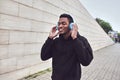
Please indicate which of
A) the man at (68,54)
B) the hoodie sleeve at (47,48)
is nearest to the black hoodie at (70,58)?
the man at (68,54)

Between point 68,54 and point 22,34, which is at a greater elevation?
point 22,34

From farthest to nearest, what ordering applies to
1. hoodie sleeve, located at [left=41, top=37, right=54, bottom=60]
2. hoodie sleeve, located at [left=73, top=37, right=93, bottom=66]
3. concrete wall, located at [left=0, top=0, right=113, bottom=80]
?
1. concrete wall, located at [left=0, top=0, right=113, bottom=80]
2. hoodie sleeve, located at [left=41, top=37, right=54, bottom=60]
3. hoodie sleeve, located at [left=73, top=37, right=93, bottom=66]

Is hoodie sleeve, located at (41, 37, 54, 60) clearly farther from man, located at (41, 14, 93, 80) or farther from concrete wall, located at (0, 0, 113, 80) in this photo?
concrete wall, located at (0, 0, 113, 80)

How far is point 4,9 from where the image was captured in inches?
224

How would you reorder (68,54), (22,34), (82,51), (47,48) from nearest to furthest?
(82,51), (68,54), (47,48), (22,34)

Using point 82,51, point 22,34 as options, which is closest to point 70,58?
point 82,51

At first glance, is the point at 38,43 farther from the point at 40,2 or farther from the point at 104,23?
the point at 104,23

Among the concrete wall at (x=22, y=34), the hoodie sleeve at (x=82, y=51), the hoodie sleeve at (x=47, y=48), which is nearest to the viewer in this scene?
the hoodie sleeve at (x=82, y=51)

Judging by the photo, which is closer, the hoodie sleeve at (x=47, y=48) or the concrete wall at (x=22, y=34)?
the hoodie sleeve at (x=47, y=48)

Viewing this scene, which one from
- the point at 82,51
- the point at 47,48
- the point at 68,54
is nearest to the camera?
the point at 82,51

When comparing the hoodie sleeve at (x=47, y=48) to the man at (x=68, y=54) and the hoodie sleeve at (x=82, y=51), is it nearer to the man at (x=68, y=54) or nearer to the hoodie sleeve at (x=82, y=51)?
the man at (x=68, y=54)

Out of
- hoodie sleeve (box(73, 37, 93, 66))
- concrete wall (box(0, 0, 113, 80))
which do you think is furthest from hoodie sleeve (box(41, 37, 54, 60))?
concrete wall (box(0, 0, 113, 80))

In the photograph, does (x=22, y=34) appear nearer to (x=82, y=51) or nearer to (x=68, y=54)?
(x=68, y=54)

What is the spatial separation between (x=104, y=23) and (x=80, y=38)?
8564cm
